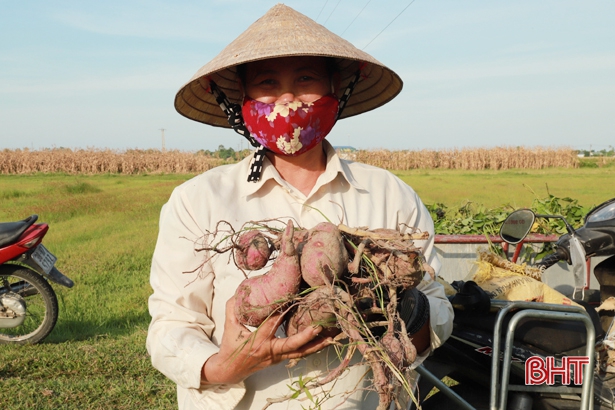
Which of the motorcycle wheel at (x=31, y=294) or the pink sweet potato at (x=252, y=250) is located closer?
the pink sweet potato at (x=252, y=250)

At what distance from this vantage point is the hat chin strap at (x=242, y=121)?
1964mm

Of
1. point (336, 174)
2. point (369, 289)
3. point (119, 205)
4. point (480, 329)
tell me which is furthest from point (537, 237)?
point (119, 205)

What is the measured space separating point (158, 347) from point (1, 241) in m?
3.93

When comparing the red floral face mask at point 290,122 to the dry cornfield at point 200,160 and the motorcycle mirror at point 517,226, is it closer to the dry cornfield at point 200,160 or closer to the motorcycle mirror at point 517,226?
the motorcycle mirror at point 517,226

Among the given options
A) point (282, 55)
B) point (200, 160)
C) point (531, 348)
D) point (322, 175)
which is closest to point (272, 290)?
point (322, 175)

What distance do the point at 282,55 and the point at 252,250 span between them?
25.9 inches

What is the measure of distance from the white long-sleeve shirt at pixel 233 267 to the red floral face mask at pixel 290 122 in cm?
9

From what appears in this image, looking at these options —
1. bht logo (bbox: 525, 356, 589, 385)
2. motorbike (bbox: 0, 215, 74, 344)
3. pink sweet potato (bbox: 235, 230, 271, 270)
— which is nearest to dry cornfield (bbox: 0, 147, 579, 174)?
motorbike (bbox: 0, 215, 74, 344)

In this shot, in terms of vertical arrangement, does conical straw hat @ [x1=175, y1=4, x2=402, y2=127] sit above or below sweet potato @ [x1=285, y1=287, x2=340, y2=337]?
above

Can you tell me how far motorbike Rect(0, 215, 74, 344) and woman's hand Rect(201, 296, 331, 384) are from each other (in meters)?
4.01

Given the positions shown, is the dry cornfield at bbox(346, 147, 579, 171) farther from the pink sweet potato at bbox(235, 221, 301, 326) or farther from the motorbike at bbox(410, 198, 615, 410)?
the pink sweet potato at bbox(235, 221, 301, 326)

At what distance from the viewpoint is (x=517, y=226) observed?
9.25 feet

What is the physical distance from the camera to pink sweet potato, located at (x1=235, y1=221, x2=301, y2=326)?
1.51m

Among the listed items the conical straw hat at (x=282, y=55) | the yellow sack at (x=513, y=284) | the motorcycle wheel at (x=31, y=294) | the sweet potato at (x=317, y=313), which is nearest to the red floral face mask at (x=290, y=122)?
the conical straw hat at (x=282, y=55)
